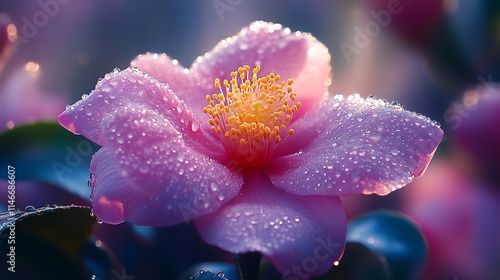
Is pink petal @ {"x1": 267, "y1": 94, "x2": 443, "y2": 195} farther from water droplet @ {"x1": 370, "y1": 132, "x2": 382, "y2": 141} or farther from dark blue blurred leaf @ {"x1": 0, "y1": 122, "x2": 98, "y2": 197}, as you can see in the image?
dark blue blurred leaf @ {"x1": 0, "y1": 122, "x2": 98, "y2": 197}

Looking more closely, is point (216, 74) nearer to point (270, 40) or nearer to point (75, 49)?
point (270, 40)

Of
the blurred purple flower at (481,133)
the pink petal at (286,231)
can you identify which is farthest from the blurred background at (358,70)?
the pink petal at (286,231)

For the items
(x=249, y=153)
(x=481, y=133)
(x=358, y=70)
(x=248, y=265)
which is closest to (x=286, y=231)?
(x=248, y=265)

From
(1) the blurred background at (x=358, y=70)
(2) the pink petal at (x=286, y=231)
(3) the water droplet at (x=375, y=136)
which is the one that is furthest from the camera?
(1) the blurred background at (x=358, y=70)

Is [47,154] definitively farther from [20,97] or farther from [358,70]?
[358,70]

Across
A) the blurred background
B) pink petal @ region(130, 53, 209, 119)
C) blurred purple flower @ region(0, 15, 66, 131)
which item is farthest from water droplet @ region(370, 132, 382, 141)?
blurred purple flower @ region(0, 15, 66, 131)

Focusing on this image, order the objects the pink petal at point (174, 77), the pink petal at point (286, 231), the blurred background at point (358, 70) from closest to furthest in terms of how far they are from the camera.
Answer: the pink petal at point (286, 231)
the pink petal at point (174, 77)
the blurred background at point (358, 70)

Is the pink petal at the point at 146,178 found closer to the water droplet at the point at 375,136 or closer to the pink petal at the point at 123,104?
the pink petal at the point at 123,104
